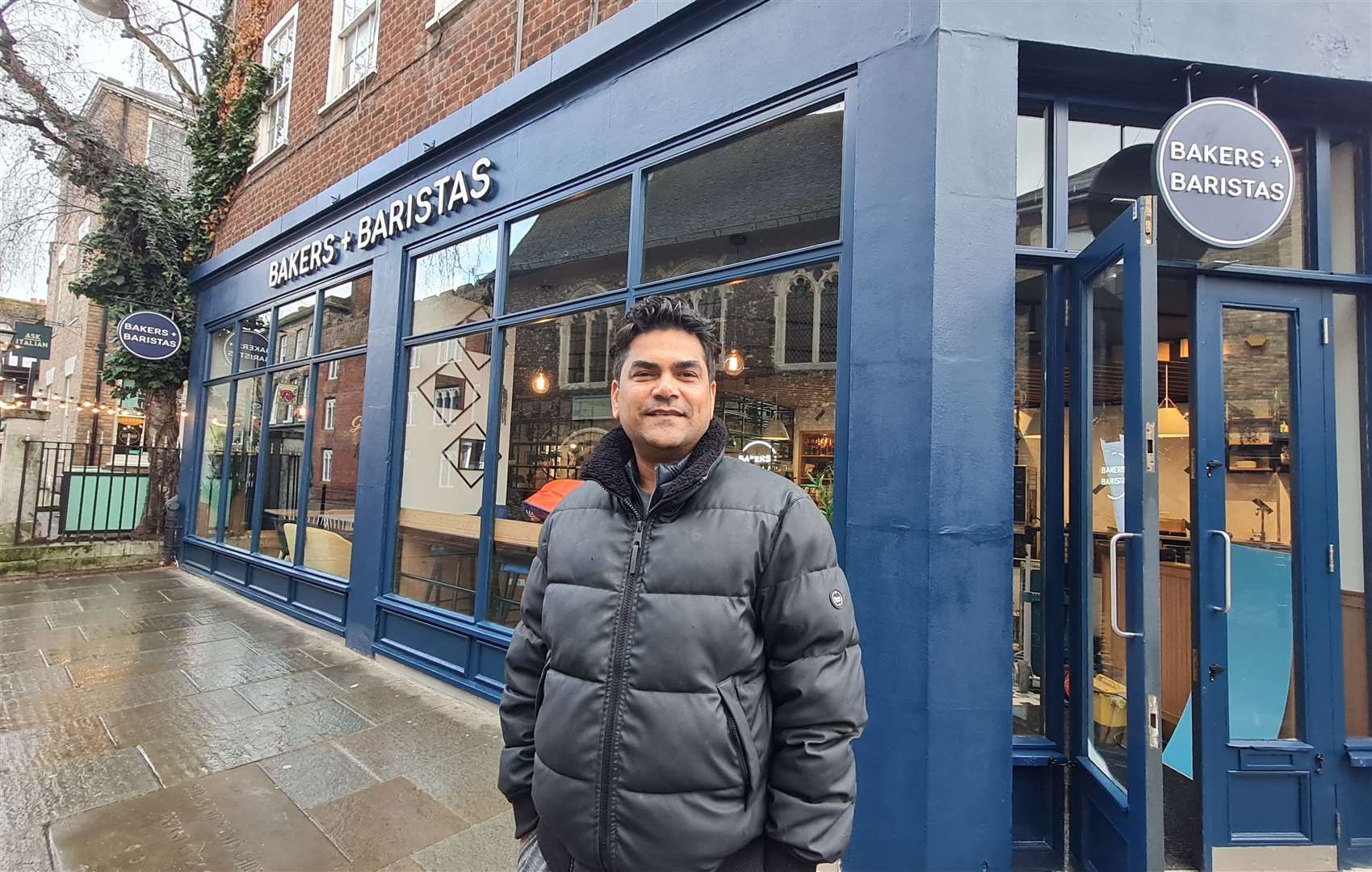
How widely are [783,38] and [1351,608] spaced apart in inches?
165

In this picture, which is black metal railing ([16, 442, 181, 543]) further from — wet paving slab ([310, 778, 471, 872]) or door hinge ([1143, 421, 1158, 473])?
door hinge ([1143, 421, 1158, 473])

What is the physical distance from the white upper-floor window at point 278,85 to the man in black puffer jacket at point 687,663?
377 inches


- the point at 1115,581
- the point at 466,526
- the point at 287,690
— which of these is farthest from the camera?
the point at 466,526

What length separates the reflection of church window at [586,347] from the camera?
4.89 meters

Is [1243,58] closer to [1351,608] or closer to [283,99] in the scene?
[1351,608]

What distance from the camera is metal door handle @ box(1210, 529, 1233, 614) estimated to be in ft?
9.60

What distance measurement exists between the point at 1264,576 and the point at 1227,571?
1.62 feet

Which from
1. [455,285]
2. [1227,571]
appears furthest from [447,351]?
[1227,571]

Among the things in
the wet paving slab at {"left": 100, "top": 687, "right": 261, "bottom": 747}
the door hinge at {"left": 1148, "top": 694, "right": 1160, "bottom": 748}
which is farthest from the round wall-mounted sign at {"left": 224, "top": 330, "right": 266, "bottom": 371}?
the door hinge at {"left": 1148, "top": 694, "right": 1160, "bottom": 748}

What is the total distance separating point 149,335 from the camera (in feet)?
32.7

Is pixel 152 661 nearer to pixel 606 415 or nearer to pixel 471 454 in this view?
pixel 471 454

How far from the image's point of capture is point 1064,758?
303 cm

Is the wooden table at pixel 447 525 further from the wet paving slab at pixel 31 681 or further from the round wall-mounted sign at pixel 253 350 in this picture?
the round wall-mounted sign at pixel 253 350

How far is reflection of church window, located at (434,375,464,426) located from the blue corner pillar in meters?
4.05
